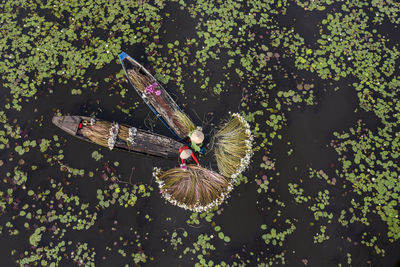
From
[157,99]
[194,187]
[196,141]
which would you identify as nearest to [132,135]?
[157,99]

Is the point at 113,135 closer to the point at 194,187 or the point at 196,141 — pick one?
the point at 196,141

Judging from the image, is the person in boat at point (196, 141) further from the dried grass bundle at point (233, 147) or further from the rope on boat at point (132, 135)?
the rope on boat at point (132, 135)

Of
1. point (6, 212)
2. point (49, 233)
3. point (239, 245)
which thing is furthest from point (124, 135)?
point (239, 245)

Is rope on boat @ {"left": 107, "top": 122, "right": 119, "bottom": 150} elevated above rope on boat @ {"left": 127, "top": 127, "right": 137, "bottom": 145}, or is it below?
above

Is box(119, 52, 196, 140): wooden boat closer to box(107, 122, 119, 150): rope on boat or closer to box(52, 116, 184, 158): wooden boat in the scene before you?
box(52, 116, 184, 158): wooden boat

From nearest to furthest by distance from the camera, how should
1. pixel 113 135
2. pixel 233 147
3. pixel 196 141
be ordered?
1. pixel 196 141
2. pixel 113 135
3. pixel 233 147

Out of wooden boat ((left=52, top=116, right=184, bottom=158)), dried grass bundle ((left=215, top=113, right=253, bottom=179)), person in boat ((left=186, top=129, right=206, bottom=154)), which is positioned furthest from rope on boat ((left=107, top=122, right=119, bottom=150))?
dried grass bundle ((left=215, top=113, right=253, bottom=179))

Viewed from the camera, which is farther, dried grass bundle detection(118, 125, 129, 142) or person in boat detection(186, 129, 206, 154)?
dried grass bundle detection(118, 125, 129, 142)
